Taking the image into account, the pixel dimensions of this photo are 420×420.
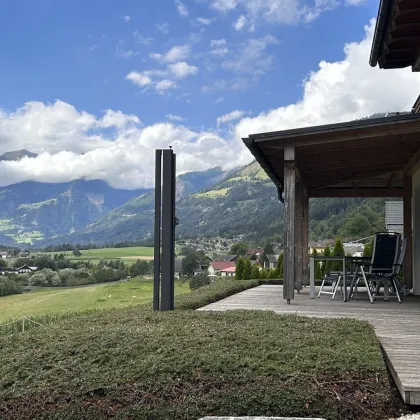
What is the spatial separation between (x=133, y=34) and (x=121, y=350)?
52204mm

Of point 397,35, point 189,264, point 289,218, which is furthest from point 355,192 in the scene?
point 289,218

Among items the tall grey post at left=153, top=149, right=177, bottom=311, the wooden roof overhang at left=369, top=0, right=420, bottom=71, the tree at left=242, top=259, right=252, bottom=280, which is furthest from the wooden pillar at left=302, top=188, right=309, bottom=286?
the tall grey post at left=153, top=149, right=177, bottom=311

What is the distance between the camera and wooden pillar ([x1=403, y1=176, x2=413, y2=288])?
10.2 metres

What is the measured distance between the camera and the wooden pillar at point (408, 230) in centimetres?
1019

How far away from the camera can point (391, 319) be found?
597 cm

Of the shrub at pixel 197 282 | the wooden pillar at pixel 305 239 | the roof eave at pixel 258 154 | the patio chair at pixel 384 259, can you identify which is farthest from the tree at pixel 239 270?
the patio chair at pixel 384 259

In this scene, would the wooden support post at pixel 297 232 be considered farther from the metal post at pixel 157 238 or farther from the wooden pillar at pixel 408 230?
the metal post at pixel 157 238

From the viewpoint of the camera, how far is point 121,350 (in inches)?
149

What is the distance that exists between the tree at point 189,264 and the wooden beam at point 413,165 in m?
5.33

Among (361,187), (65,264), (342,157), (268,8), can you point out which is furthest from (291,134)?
(268,8)

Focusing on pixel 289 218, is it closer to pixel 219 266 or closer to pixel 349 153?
pixel 349 153

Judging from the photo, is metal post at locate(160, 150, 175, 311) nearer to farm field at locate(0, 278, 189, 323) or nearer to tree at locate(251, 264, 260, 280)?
farm field at locate(0, 278, 189, 323)

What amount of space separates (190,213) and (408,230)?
44782 mm

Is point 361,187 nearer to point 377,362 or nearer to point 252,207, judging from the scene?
point 377,362
